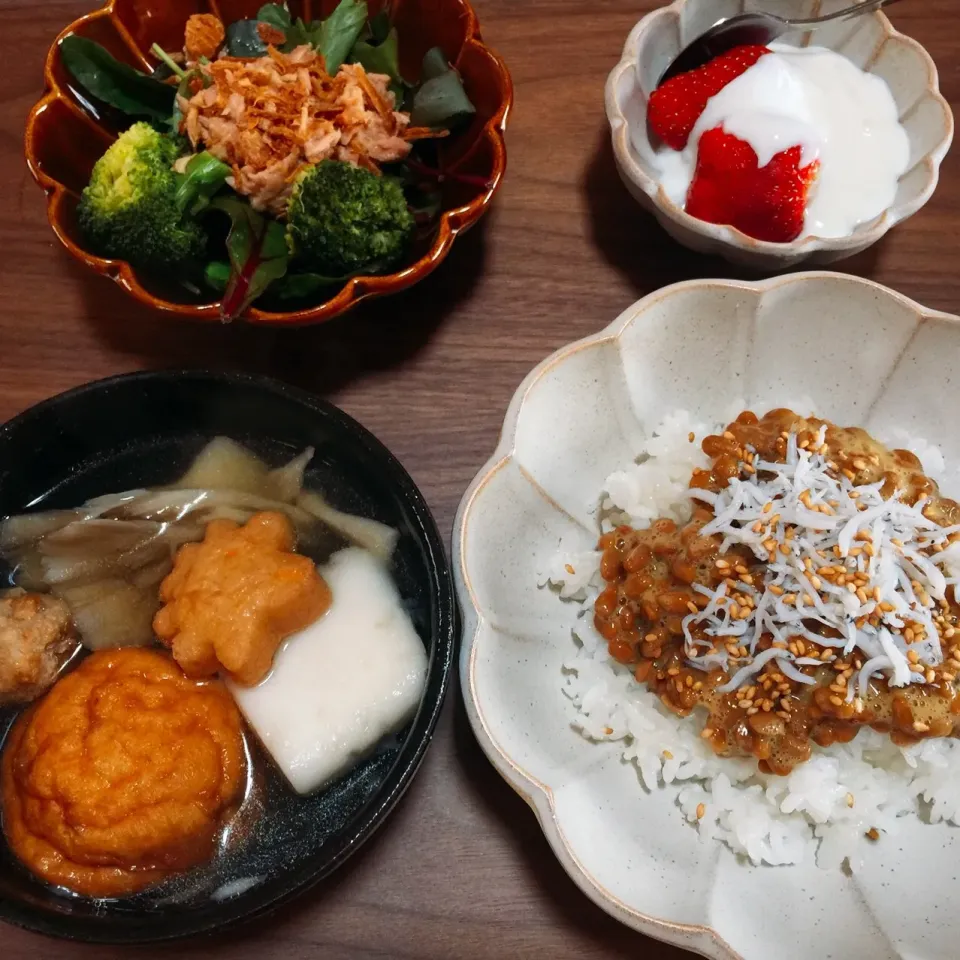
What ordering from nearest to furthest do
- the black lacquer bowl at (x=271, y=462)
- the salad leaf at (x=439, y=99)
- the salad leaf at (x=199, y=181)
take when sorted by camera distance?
the black lacquer bowl at (x=271, y=462)
the salad leaf at (x=199, y=181)
the salad leaf at (x=439, y=99)

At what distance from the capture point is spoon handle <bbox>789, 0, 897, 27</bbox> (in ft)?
6.79

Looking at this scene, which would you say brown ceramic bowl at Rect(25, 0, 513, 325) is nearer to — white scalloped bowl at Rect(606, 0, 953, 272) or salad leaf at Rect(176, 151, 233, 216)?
salad leaf at Rect(176, 151, 233, 216)

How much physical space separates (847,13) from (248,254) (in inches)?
63.7

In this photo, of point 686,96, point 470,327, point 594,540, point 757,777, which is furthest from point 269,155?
point 757,777

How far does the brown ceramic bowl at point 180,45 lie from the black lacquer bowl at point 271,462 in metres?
0.22

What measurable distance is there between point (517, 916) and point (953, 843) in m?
0.91

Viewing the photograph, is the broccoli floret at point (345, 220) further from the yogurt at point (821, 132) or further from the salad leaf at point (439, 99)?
the yogurt at point (821, 132)

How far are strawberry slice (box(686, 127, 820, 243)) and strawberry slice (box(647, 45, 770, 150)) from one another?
116 mm

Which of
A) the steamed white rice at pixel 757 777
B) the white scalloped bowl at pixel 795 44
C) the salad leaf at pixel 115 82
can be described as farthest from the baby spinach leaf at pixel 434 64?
the steamed white rice at pixel 757 777

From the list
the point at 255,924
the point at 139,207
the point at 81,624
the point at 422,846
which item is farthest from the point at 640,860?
the point at 139,207

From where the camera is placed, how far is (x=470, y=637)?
162 centimetres

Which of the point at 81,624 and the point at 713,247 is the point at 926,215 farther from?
the point at 81,624

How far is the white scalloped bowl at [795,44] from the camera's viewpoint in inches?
74.3

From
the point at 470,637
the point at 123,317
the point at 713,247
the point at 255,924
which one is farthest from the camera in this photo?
the point at 123,317
